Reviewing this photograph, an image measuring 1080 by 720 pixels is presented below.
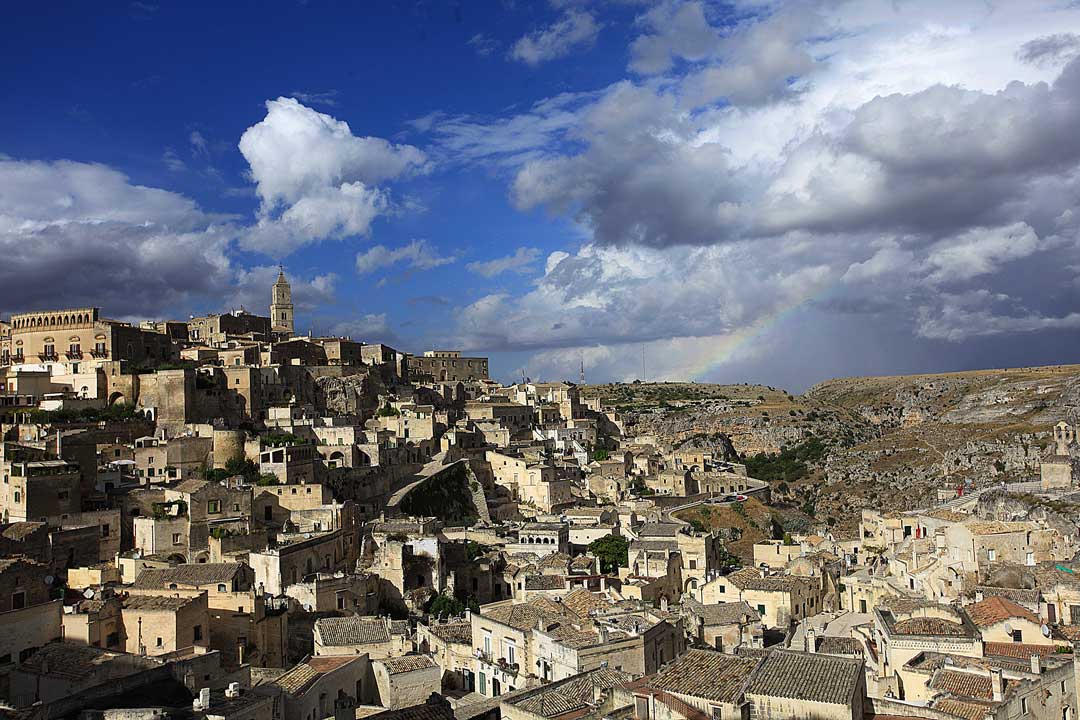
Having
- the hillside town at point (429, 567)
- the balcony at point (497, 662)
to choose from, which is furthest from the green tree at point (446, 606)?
the balcony at point (497, 662)

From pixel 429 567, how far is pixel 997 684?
66.6ft

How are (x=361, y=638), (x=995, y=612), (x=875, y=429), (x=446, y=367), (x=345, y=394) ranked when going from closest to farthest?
1. (x=995, y=612)
2. (x=361, y=638)
3. (x=345, y=394)
4. (x=446, y=367)
5. (x=875, y=429)

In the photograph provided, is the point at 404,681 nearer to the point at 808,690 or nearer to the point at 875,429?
the point at 808,690

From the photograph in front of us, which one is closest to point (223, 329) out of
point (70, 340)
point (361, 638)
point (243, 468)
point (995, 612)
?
point (70, 340)

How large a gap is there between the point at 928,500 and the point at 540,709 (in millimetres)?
51694

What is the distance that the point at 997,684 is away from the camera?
55.6ft

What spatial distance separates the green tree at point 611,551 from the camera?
36938 mm

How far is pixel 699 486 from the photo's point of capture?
59.8 metres

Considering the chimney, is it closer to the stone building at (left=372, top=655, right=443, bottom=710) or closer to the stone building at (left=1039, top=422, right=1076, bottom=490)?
the stone building at (left=372, top=655, right=443, bottom=710)

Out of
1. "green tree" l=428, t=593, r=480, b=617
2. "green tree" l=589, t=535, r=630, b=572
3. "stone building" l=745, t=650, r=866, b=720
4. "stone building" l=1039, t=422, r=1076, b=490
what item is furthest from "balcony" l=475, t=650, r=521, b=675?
"stone building" l=1039, t=422, r=1076, b=490

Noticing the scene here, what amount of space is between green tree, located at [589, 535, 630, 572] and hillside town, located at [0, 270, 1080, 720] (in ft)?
0.56

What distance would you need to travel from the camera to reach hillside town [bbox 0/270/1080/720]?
670 inches

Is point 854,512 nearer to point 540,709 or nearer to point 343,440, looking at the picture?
point 343,440

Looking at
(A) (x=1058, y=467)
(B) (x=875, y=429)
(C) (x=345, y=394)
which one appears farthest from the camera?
(B) (x=875, y=429)
